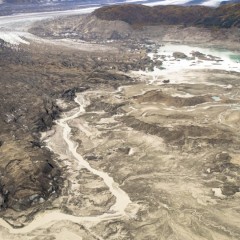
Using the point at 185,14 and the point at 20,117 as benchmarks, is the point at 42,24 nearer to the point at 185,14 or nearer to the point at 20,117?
the point at 185,14

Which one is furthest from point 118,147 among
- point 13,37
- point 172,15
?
point 172,15

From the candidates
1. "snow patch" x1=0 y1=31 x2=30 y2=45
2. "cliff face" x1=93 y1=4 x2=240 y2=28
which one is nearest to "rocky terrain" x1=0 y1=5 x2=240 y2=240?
"snow patch" x1=0 y1=31 x2=30 y2=45

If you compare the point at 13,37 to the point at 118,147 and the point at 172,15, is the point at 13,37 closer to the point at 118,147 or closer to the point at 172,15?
the point at 172,15

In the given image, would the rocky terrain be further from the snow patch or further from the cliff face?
the cliff face

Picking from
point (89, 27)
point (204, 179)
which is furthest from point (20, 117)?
point (89, 27)

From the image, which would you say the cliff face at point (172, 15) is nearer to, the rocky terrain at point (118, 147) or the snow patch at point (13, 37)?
the snow patch at point (13, 37)
